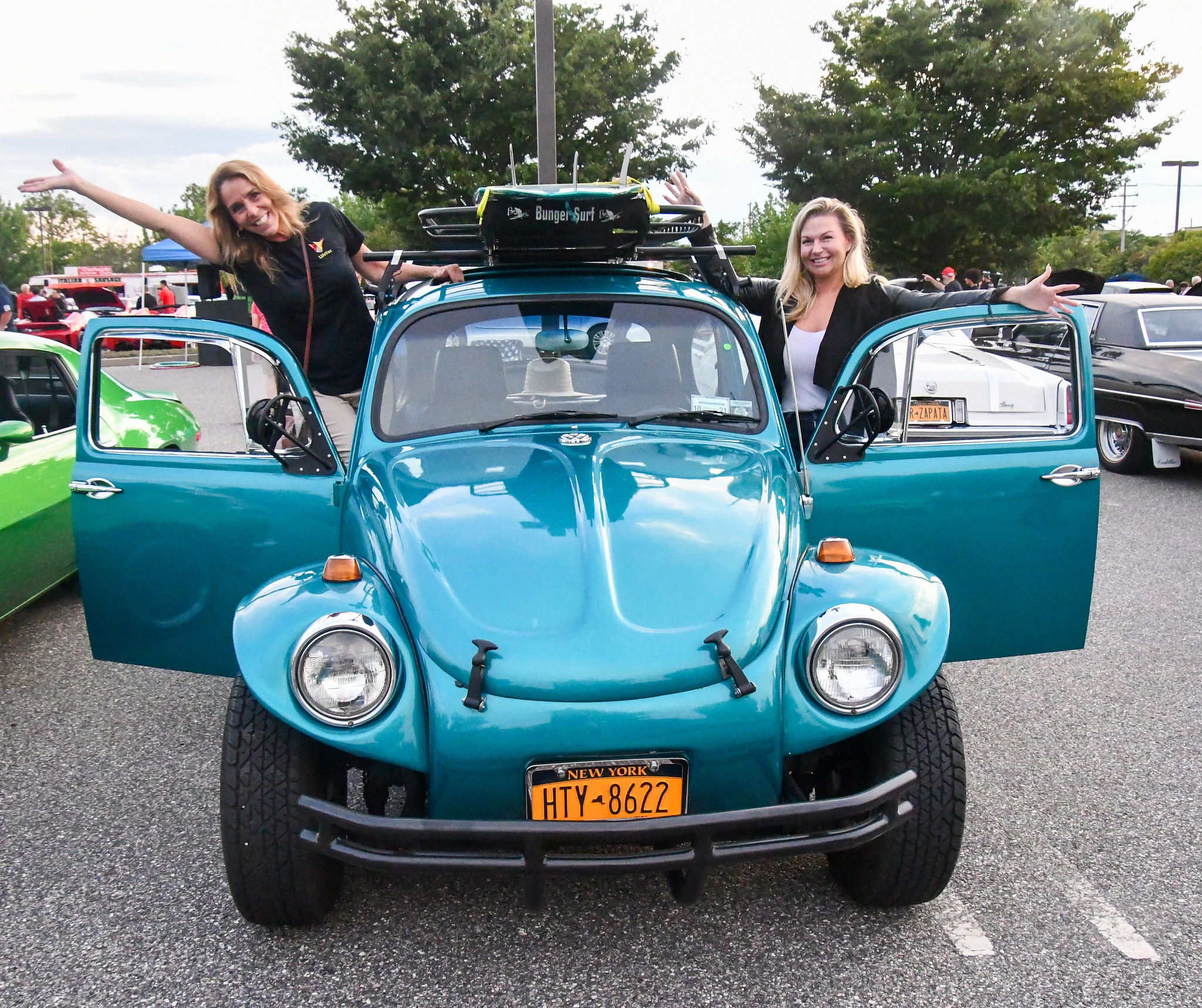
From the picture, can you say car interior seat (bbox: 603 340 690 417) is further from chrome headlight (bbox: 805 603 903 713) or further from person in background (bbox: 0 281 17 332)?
person in background (bbox: 0 281 17 332)

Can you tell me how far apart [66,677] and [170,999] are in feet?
9.19

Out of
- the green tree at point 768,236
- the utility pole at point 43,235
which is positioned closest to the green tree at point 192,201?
the utility pole at point 43,235

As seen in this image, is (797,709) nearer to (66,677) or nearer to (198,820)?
(198,820)

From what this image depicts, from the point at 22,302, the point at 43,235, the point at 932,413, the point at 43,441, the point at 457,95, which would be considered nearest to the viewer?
the point at 43,441

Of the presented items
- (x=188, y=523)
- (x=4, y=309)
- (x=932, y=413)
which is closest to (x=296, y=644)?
(x=188, y=523)

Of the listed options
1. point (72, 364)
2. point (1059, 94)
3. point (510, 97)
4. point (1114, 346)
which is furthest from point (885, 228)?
point (72, 364)

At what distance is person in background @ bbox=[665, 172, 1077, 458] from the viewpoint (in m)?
4.35

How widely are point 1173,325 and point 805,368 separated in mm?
7021

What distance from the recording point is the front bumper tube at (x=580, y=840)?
2381mm

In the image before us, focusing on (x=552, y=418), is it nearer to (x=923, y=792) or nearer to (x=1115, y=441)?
(x=923, y=792)

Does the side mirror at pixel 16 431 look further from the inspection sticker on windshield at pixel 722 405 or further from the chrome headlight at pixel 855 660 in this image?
the chrome headlight at pixel 855 660

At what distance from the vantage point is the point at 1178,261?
5309 cm

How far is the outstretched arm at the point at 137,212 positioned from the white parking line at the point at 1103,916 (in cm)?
376

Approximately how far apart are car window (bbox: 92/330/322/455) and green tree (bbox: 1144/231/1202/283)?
147 ft
